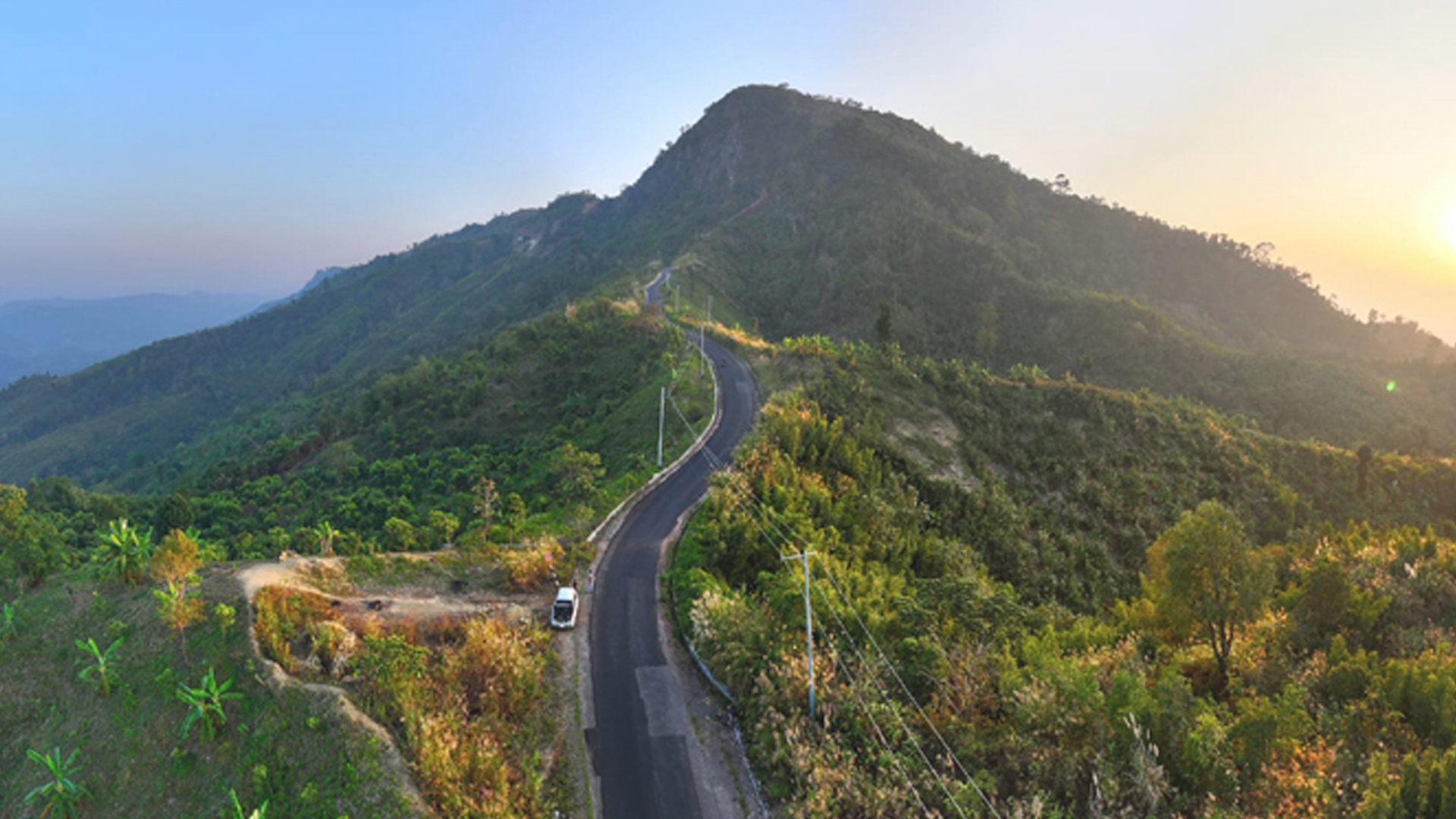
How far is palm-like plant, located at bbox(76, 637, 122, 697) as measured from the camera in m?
16.4

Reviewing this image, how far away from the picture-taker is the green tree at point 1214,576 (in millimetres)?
16812

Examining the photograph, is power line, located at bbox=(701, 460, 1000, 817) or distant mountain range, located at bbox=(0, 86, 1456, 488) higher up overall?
distant mountain range, located at bbox=(0, 86, 1456, 488)

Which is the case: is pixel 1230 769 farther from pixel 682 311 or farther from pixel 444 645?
pixel 682 311

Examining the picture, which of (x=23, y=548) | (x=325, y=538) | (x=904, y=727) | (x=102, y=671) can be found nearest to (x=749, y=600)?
(x=904, y=727)

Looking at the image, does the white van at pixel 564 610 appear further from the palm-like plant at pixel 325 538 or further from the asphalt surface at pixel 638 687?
the palm-like plant at pixel 325 538

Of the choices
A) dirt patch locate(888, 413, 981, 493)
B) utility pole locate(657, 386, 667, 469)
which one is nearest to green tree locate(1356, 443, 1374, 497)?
dirt patch locate(888, 413, 981, 493)

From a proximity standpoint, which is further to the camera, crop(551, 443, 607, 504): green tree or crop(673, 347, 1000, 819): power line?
crop(551, 443, 607, 504): green tree

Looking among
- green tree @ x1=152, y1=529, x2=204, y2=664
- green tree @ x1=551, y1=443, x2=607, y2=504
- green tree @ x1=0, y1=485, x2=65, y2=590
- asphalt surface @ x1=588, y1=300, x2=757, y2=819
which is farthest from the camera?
green tree @ x1=551, y1=443, x2=607, y2=504

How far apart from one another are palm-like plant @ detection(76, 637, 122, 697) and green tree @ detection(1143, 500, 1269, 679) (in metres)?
32.1

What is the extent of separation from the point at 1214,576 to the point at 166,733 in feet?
98.6

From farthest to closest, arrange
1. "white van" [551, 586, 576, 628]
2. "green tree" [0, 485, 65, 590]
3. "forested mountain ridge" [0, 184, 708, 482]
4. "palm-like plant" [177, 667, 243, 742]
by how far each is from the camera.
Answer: "forested mountain ridge" [0, 184, 708, 482] < "green tree" [0, 485, 65, 590] < "white van" [551, 586, 576, 628] < "palm-like plant" [177, 667, 243, 742]

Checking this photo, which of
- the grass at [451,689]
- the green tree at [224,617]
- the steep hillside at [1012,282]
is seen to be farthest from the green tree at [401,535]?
the steep hillside at [1012,282]

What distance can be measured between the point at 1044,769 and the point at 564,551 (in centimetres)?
2039

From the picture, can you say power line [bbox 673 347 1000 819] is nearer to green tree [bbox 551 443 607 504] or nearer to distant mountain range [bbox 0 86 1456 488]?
green tree [bbox 551 443 607 504]
